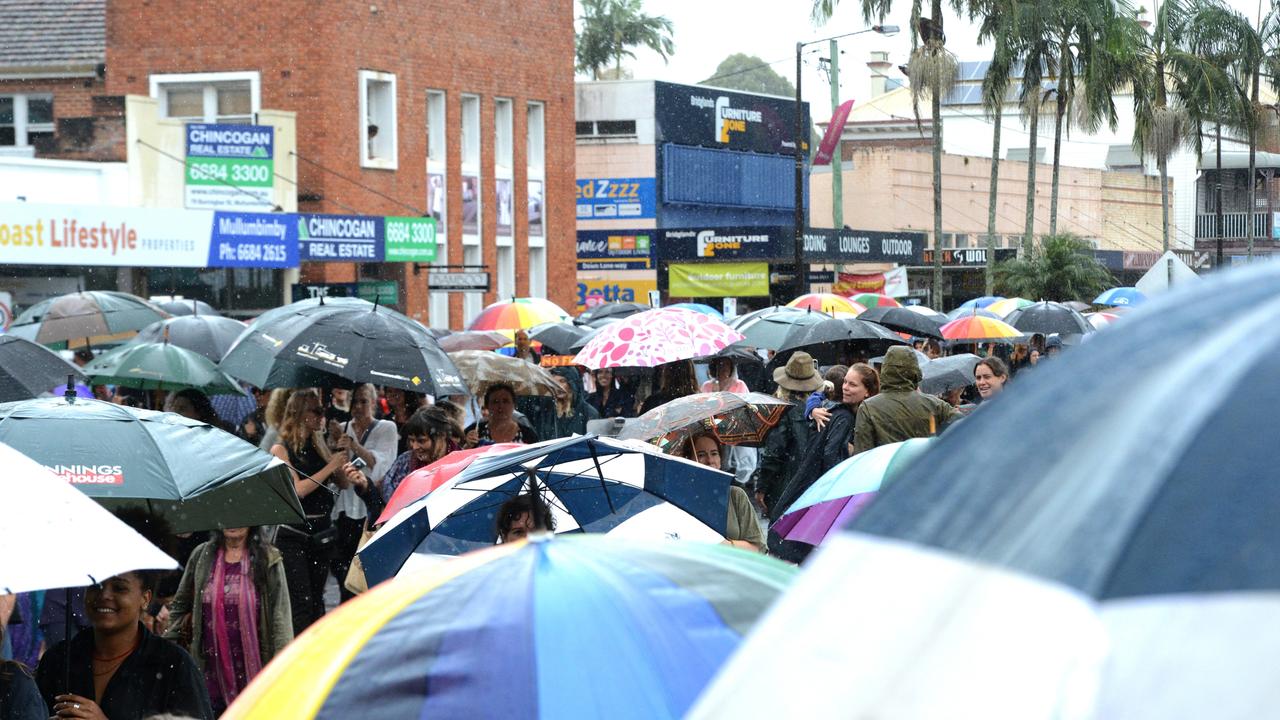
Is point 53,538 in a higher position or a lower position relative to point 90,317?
lower

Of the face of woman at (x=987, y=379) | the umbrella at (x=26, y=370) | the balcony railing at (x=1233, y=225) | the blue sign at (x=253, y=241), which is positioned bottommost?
the face of woman at (x=987, y=379)

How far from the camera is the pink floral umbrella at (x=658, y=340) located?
41.7ft

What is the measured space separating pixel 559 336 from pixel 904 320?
4.02 metres

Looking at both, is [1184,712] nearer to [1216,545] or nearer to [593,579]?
[1216,545]

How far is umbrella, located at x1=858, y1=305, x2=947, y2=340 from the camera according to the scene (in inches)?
806

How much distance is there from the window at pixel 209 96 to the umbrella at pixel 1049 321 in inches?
834

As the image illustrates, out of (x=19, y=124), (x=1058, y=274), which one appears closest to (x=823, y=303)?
(x=19, y=124)

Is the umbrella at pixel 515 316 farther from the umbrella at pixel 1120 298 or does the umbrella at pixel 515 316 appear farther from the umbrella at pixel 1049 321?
the umbrella at pixel 1120 298

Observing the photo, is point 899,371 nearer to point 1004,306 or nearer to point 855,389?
point 855,389

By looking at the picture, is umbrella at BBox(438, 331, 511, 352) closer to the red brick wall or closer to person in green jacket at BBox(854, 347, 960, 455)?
person in green jacket at BBox(854, 347, 960, 455)

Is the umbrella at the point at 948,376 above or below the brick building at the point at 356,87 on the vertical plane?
below

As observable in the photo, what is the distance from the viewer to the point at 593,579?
292cm

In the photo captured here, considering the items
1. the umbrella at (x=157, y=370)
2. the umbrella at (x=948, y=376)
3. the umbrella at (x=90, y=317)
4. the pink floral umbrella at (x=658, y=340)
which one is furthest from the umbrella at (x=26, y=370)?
the umbrella at (x=948, y=376)

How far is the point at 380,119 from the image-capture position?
4044cm
